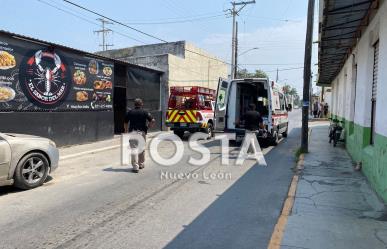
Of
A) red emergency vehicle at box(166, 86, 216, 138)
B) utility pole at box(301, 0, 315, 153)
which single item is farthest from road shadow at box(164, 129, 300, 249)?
red emergency vehicle at box(166, 86, 216, 138)

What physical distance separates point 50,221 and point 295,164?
280 inches

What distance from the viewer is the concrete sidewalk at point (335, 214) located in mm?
4527

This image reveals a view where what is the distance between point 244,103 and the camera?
14.4 metres

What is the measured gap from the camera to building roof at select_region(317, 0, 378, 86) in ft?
24.3

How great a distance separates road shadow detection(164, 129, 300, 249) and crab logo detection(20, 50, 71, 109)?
7.93 meters

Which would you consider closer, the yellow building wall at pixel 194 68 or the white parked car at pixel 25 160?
the white parked car at pixel 25 160

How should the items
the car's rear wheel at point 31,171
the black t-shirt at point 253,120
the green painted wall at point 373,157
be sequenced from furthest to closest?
the black t-shirt at point 253,120 → the car's rear wheel at point 31,171 → the green painted wall at point 373,157

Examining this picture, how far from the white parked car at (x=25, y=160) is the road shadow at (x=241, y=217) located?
365cm

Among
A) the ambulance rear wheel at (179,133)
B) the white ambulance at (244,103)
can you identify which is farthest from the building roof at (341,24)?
the ambulance rear wheel at (179,133)

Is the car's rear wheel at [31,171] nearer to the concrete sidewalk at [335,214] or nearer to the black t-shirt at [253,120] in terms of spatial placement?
the concrete sidewalk at [335,214]

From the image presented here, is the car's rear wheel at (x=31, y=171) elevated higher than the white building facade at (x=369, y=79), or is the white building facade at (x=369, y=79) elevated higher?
the white building facade at (x=369, y=79)

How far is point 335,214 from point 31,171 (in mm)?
5627

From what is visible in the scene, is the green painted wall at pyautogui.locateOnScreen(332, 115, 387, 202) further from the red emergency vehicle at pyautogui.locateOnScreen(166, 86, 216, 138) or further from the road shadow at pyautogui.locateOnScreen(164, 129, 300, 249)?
the red emergency vehicle at pyautogui.locateOnScreen(166, 86, 216, 138)

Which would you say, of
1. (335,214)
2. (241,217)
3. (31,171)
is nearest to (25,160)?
(31,171)
